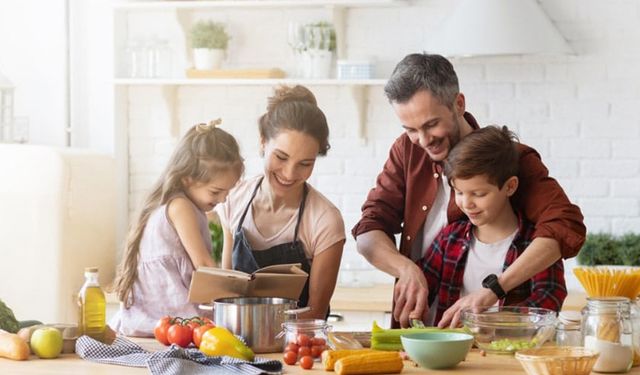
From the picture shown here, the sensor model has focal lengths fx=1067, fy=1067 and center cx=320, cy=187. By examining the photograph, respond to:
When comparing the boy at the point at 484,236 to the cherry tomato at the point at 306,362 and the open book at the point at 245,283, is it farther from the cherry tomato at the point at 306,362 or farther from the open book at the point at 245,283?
the cherry tomato at the point at 306,362

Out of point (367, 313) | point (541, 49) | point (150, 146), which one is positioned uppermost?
point (541, 49)

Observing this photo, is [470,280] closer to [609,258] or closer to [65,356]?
[65,356]

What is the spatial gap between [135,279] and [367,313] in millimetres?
1710

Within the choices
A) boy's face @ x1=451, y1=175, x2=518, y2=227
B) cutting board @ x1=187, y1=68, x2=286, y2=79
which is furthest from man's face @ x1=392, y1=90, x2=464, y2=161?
cutting board @ x1=187, y1=68, x2=286, y2=79

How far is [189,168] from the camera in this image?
3.47 m

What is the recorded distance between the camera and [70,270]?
4953 mm

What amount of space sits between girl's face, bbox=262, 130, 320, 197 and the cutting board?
5.90 ft

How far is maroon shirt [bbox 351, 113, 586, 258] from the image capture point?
3.22 m

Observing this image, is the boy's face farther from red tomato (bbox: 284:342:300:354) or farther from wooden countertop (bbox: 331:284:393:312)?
wooden countertop (bbox: 331:284:393:312)

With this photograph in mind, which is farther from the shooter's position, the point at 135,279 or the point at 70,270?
the point at 70,270

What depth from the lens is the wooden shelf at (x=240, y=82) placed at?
5.09 m

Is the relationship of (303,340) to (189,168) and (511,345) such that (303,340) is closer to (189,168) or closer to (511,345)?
(511,345)

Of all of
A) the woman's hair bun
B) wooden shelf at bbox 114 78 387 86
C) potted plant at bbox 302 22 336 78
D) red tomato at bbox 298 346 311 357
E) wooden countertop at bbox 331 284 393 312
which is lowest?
wooden countertop at bbox 331 284 393 312

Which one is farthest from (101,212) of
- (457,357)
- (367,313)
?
(457,357)
